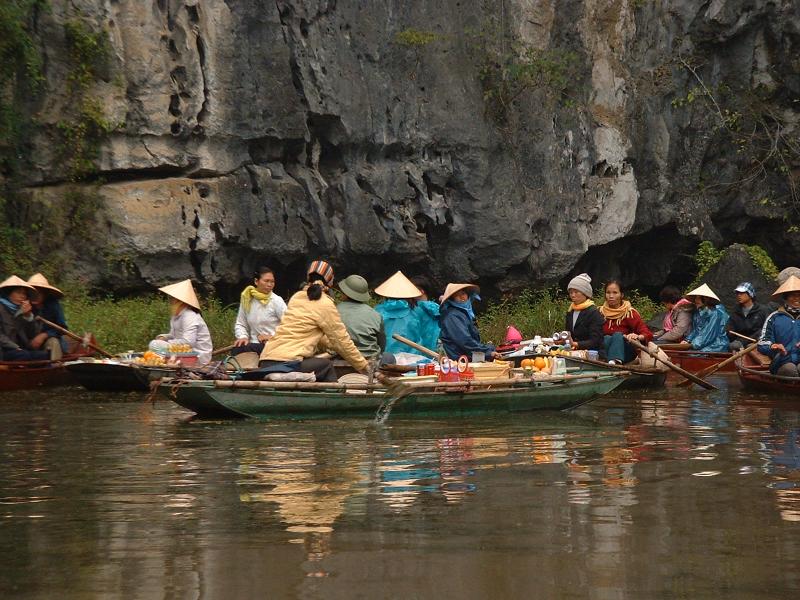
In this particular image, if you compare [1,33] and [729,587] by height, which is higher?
[1,33]

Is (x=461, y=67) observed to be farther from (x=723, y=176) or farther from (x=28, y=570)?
(x=28, y=570)

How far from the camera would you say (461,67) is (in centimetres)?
2086

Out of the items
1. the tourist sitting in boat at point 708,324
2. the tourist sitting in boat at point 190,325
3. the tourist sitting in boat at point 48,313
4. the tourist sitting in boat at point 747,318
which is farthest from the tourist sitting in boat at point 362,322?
the tourist sitting in boat at point 747,318

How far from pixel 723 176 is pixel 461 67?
5904 millimetres

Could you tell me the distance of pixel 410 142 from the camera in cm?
2025

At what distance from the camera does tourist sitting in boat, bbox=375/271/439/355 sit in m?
13.6

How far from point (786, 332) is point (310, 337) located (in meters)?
5.18

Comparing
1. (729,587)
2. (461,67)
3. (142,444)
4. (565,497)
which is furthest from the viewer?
(461,67)

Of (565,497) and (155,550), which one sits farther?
(565,497)

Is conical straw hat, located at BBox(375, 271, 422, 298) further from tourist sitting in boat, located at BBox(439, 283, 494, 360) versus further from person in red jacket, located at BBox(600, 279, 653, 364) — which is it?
person in red jacket, located at BBox(600, 279, 653, 364)

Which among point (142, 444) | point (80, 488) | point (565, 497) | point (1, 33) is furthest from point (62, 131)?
point (565, 497)

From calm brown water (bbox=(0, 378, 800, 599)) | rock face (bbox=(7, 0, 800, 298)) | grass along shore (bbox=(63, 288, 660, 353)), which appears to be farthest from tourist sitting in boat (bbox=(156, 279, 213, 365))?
rock face (bbox=(7, 0, 800, 298))

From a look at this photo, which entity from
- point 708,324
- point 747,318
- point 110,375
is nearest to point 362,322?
point 110,375

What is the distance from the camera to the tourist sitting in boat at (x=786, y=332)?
43.2 ft
